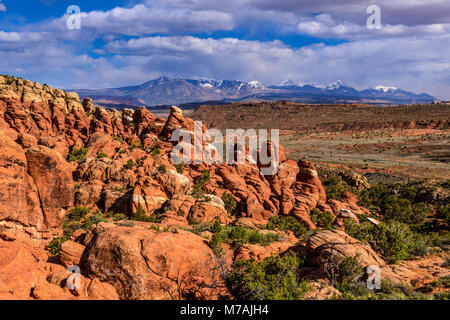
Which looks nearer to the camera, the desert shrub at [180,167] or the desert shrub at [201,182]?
the desert shrub at [201,182]

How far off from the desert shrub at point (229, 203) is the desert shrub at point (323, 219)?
717 cm

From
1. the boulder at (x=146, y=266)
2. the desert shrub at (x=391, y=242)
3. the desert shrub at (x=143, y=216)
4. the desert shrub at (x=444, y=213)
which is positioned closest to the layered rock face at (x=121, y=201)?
the boulder at (x=146, y=266)

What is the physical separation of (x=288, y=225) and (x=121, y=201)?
13.6 meters

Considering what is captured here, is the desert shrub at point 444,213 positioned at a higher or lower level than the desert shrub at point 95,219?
lower

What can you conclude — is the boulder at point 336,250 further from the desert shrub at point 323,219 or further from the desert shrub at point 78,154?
the desert shrub at point 78,154

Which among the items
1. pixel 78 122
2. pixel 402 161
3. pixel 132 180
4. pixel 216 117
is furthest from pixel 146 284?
pixel 216 117

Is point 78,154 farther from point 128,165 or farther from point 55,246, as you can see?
point 55,246

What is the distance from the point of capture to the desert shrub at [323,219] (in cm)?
2483

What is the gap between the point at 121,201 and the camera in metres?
22.6

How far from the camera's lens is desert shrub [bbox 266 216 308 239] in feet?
73.0

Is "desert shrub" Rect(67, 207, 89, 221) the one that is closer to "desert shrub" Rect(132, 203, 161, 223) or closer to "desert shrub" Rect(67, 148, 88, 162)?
"desert shrub" Rect(132, 203, 161, 223)

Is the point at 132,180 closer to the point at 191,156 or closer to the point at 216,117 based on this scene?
the point at 191,156

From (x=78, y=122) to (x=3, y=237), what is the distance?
2071 cm

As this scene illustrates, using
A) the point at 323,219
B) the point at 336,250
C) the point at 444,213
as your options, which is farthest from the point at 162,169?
the point at 444,213
